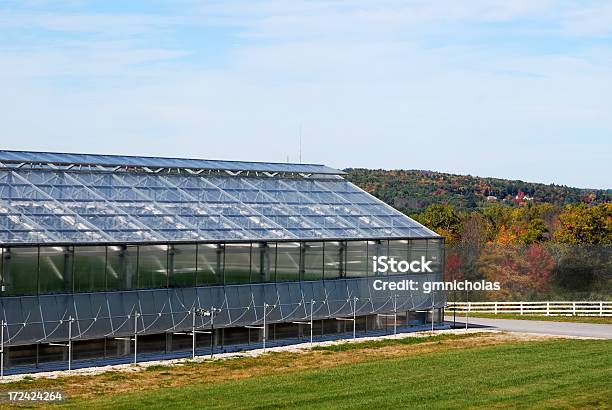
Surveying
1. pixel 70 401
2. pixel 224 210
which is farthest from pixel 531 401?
pixel 224 210

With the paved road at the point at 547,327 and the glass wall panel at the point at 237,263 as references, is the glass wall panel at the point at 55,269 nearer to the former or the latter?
the glass wall panel at the point at 237,263

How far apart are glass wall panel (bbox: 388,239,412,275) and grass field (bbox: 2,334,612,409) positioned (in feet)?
21.3

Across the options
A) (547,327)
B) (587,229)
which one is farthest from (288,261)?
(587,229)

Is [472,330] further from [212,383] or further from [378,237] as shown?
[212,383]

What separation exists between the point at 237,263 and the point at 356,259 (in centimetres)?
751

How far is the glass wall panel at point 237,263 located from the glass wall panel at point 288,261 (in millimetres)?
1809

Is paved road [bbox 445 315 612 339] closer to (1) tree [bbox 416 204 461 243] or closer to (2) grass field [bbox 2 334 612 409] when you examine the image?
(2) grass field [bbox 2 334 612 409]

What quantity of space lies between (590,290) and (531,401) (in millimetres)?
46373

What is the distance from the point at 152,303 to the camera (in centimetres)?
4416

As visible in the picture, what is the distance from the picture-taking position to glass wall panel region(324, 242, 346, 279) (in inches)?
2044

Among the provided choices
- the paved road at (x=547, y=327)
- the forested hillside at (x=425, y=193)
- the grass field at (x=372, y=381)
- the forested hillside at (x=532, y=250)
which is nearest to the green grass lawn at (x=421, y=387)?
the grass field at (x=372, y=381)

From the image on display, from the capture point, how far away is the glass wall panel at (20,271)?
39.5 meters

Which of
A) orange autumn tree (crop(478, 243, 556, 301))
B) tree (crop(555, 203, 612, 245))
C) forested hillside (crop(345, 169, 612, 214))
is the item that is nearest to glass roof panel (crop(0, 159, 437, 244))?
orange autumn tree (crop(478, 243, 556, 301))

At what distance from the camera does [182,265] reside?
45.6 m
